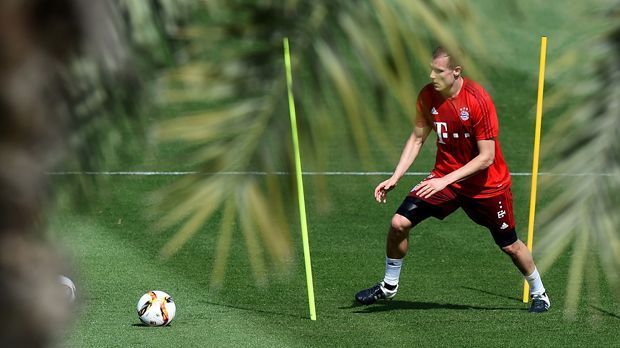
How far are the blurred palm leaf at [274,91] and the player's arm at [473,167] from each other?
24.1ft

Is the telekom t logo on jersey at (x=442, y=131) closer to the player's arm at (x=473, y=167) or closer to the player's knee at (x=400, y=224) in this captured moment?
the player's arm at (x=473, y=167)

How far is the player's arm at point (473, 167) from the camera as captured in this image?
812 cm

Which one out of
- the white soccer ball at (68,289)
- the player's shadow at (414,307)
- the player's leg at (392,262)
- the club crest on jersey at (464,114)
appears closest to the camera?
the white soccer ball at (68,289)

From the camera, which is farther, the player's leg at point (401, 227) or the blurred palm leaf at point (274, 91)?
the player's leg at point (401, 227)

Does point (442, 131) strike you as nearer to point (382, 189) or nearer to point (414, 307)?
point (382, 189)

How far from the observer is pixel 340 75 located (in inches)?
32.8

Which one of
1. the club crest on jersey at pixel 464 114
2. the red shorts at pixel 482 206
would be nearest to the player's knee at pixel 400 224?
the red shorts at pixel 482 206

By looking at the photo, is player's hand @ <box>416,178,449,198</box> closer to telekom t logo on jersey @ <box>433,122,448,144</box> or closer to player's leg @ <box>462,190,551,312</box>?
telekom t logo on jersey @ <box>433,122,448,144</box>

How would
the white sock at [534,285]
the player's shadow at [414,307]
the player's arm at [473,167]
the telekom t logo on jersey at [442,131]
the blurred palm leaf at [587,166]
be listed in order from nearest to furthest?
the blurred palm leaf at [587,166], the player's arm at [473,167], the telekom t logo on jersey at [442,131], the white sock at [534,285], the player's shadow at [414,307]

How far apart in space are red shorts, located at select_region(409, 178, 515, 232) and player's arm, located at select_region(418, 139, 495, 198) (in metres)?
0.65

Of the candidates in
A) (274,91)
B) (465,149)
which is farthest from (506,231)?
(274,91)

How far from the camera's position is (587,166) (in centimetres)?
94

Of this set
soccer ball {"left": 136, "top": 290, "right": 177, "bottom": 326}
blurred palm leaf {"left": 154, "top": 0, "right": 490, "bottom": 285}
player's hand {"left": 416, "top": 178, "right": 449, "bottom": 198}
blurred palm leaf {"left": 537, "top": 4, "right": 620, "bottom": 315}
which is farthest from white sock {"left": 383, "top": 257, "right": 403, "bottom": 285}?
blurred palm leaf {"left": 154, "top": 0, "right": 490, "bottom": 285}

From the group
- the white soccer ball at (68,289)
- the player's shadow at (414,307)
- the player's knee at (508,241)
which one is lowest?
the player's shadow at (414,307)
